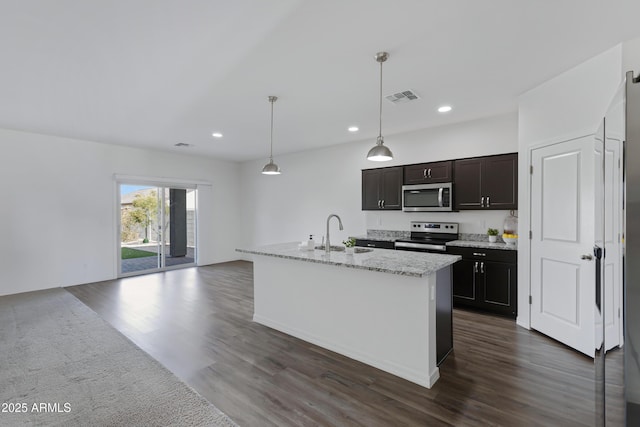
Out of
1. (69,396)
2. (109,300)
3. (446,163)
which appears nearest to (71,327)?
(109,300)

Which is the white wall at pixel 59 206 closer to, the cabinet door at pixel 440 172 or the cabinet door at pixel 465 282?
the cabinet door at pixel 440 172

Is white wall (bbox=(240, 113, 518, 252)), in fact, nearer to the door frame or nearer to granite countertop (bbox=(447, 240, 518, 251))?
granite countertop (bbox=(447, 240, 518, 251))

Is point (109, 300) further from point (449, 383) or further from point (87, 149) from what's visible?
point (449, 383)

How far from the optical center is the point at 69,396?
2.25m

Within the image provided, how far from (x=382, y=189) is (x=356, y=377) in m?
→ 3.47

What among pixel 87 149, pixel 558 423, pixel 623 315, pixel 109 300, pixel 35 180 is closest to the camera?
pixel 623 315

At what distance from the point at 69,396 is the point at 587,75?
5.22 meters

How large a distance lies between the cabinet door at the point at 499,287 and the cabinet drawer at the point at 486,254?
64 mm

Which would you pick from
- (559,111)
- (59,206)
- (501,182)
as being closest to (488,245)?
(501,182)

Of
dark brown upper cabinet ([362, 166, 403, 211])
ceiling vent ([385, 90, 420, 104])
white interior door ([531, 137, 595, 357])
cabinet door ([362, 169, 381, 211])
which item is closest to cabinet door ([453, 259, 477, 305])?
white interior door ([531, 137, 595, 357])

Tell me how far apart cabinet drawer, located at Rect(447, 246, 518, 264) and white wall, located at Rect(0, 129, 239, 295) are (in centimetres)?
629

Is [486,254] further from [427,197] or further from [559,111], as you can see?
[559,111]

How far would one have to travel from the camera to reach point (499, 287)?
12.5 ft

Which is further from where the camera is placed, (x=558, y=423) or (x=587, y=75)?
(x=587, y=75)
